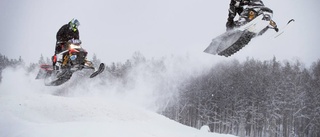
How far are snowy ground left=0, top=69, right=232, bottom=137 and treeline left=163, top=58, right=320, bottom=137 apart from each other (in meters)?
17.2

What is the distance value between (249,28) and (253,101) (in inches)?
1728

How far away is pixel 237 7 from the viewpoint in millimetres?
6727

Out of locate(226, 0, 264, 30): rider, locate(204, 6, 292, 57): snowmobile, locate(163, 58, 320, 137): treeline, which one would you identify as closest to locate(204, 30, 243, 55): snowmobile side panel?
locate(204, 6, 292, 57): snowmobile

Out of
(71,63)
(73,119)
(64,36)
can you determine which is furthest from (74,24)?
(73,119)

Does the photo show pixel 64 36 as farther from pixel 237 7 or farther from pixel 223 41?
pixel 237 7

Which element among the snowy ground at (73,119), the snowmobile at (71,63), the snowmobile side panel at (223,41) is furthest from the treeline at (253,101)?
the snowmobile side panel at (223,41)

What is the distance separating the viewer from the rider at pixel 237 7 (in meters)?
6.61

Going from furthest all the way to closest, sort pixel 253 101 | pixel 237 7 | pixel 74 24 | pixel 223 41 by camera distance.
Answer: pixel 253 101 → pixel 74 24 → pixel 223 41 → pixel 237 7

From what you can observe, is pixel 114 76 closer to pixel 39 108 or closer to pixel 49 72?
pixel 39 108

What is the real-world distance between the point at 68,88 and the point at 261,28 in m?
58.3

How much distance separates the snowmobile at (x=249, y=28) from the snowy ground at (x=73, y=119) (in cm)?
Result: 1319

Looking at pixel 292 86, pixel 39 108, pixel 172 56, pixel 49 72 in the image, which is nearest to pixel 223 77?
pixel 292 86

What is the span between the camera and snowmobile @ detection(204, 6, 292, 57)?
6.82 metres

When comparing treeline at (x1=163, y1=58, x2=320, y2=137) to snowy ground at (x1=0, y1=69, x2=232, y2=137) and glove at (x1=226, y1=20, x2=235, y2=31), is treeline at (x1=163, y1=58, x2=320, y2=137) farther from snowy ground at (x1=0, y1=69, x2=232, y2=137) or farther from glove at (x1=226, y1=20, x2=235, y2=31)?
glove at (x1=226, y1=20, x2=235, y2=31)
